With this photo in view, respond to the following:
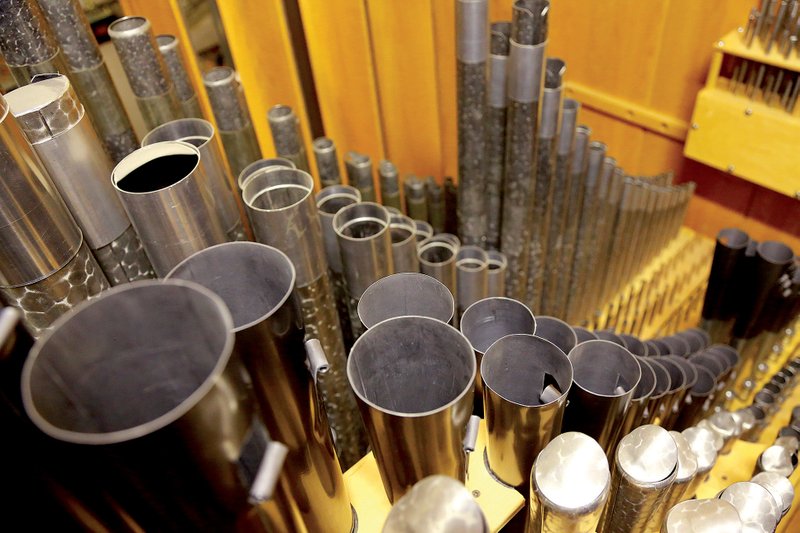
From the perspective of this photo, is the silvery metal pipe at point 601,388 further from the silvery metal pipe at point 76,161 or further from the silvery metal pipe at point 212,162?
the silvery metal pipe at point 76,161

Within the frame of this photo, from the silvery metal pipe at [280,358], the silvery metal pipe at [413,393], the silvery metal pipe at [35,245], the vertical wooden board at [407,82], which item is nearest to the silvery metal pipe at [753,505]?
the silvery metal pipe at [413,393]

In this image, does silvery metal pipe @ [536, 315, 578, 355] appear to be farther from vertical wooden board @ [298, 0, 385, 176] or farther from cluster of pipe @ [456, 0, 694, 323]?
vertical wooden board @ [298, 0, 385, 176]

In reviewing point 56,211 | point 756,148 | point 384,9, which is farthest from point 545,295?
point 56,211

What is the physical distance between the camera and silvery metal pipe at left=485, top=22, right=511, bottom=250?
148 centimetres

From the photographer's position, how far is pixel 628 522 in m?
1.05

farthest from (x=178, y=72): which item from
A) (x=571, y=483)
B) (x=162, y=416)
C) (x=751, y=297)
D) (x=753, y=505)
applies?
(x=751, y=297)

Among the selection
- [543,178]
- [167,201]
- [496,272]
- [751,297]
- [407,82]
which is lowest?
[751,297]

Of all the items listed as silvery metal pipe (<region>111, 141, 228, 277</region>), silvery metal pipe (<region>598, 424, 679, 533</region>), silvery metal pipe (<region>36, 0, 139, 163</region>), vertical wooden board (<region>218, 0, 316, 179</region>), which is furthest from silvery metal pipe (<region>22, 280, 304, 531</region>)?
vertical wooden board (<region>218, 0, 316, 179</region>)

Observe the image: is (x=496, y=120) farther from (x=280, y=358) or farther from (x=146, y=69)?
(x=280, y=358)

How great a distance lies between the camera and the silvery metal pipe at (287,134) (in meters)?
1.47

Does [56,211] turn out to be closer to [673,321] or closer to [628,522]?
[628,522]

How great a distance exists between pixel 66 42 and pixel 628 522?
4.54ft

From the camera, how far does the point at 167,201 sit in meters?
0.83

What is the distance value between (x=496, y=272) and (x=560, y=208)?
1.28 feet
